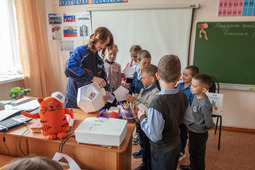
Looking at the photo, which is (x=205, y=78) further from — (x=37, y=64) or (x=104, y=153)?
(x=37, y=64)

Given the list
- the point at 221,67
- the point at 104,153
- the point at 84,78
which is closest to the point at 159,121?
the point at 104,153

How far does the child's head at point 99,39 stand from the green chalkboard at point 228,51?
5.92ft

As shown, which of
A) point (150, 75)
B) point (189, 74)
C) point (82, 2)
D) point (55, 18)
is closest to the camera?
point (150, 75)

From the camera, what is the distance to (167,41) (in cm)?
282

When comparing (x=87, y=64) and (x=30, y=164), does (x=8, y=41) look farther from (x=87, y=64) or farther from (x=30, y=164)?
(x=30, y=164)

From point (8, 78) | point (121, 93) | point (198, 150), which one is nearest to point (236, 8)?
point (198, 150)

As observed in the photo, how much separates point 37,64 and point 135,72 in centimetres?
163

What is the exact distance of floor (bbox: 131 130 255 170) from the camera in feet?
6.50

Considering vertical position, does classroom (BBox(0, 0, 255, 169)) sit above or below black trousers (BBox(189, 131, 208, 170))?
above

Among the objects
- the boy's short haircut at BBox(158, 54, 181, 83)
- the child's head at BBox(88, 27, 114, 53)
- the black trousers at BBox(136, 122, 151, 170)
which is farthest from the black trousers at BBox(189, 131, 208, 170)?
the child's head at BBox(88, 27, 114, 53)

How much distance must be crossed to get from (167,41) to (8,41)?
2533mm

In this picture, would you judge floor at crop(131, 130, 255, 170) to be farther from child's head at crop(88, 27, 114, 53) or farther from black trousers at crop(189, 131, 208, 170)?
child's head at crop(88, 27, 114, 53)

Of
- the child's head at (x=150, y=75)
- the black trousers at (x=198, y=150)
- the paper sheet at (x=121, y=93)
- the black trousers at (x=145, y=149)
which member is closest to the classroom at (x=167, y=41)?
the black trousers at (x=198, y=150)

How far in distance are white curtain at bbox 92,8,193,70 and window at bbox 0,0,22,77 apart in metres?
1.27
